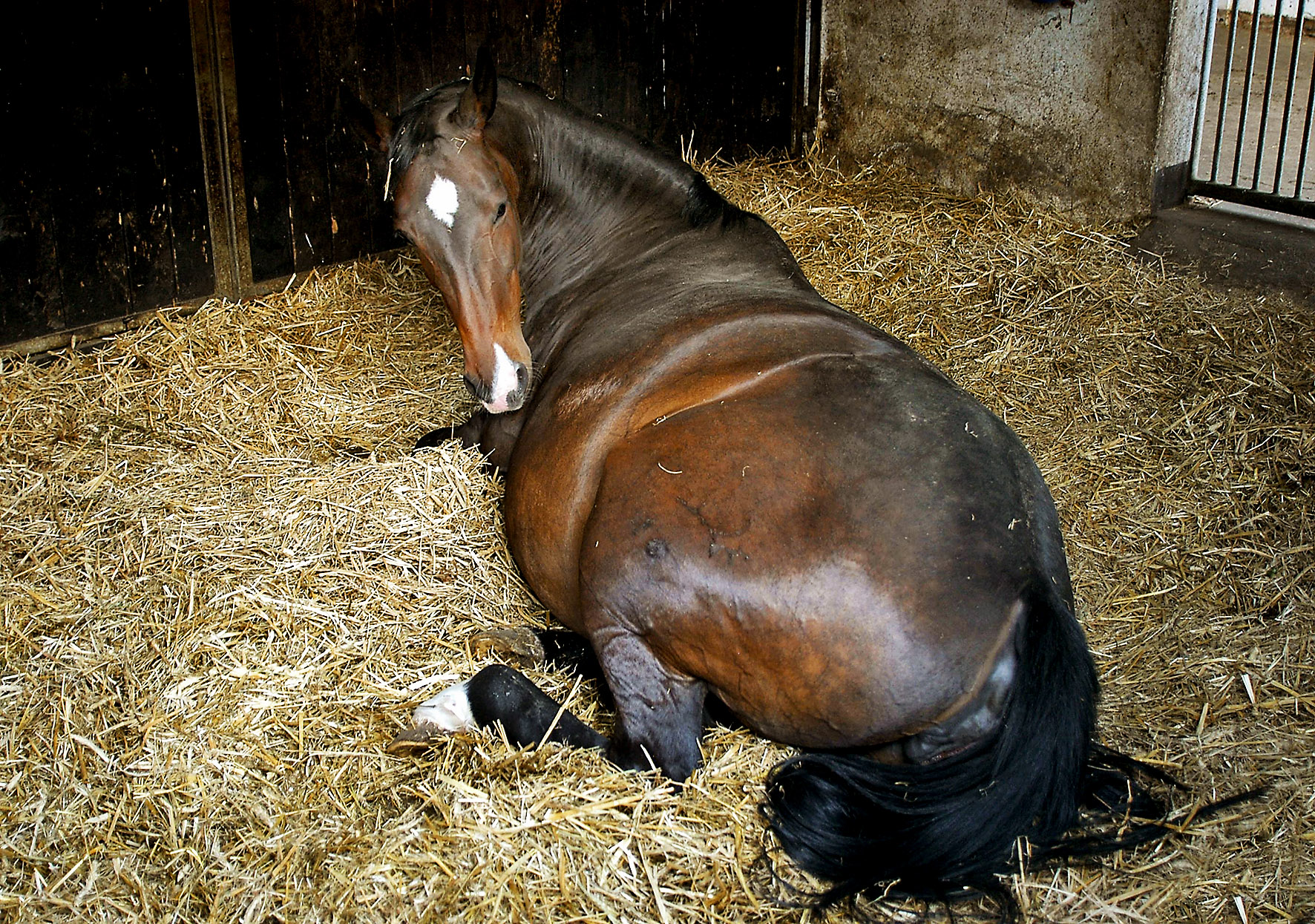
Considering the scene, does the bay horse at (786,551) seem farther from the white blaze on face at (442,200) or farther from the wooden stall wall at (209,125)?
the wooden stall wall at (209,125)

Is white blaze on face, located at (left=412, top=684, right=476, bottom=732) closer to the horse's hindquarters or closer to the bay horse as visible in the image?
the bay horse

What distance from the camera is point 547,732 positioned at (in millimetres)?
2447

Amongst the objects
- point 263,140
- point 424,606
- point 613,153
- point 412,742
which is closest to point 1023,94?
point 613,153

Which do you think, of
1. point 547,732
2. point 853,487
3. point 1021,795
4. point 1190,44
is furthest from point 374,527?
point 1190,44

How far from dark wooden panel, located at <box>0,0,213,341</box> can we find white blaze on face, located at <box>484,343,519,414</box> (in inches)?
87.1

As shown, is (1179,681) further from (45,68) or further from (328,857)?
(45,68)

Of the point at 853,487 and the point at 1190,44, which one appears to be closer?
the point at 853,487

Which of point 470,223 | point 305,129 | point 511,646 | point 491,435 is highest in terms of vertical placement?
point 305,129

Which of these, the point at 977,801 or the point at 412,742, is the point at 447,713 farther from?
the point at 977,801

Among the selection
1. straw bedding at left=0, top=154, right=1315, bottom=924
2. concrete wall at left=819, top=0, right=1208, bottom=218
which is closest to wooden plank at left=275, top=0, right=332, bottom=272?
straw bedding at left=0, top=154, right=1315, bottom=924

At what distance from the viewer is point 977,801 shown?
2.05m

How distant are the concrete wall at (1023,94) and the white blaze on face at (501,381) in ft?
11.4

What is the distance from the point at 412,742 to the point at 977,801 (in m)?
1.26

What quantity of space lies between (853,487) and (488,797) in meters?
1.02
